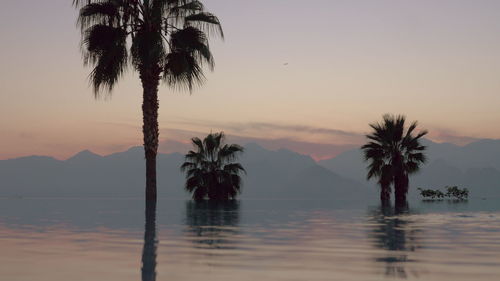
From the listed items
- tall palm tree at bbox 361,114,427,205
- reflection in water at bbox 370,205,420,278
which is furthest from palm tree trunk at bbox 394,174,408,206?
reflection in water at bbox 370,205,420,278

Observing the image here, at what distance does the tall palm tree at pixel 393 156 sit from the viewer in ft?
144

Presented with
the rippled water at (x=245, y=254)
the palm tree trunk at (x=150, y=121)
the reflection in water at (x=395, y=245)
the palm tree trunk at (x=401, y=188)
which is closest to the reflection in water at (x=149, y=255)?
the rippled water at (x=245, y=254)

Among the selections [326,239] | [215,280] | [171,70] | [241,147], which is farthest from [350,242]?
[241,147]

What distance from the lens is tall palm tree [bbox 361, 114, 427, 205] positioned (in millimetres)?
43906

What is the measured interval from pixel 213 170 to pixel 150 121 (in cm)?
1950

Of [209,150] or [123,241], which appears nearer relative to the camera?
[123,241]

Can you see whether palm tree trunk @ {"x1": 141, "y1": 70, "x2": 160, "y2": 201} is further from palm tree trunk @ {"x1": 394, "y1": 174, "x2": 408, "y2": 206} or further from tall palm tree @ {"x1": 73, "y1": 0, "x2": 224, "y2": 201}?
palm tree trunk @ {"x1": 394, "y1": 174, "x2": 408, "y2": 206}

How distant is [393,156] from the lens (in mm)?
44500

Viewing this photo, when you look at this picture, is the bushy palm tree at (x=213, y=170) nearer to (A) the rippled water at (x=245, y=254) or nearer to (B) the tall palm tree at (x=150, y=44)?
(B) the tall palm tree at (x=150, y=44)

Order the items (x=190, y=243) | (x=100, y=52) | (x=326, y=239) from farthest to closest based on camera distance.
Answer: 1. (x=100, y=52)
2. (x=326, y=239)
3. (x=190, y=243)

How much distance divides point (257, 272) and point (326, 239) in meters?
4.83

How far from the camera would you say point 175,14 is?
2972 cm

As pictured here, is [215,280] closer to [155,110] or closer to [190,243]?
[190,243]

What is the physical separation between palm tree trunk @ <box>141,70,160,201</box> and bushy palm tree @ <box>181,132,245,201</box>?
17.8 metres
